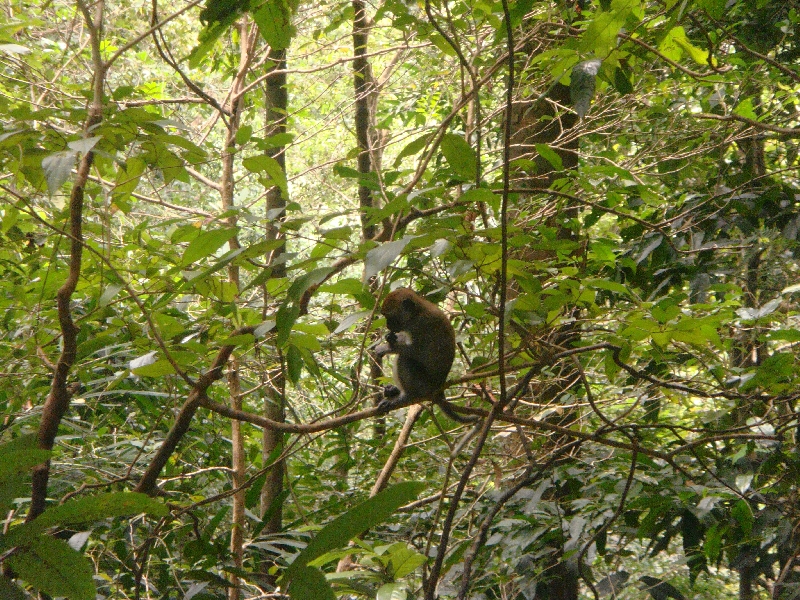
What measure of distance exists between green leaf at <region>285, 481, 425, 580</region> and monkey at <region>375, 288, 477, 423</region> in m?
3.04

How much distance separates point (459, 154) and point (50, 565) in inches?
60.5

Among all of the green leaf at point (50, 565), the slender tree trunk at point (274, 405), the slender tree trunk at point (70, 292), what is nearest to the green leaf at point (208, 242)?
the slender tree trunk at point (70, 292)

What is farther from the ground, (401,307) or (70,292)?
(70,292)

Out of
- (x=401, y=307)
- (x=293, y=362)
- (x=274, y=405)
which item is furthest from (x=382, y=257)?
(x=274, y=405)

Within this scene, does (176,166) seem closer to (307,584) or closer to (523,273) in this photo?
(523,273)

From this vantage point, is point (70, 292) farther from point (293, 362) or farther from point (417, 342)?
point (417, 342)

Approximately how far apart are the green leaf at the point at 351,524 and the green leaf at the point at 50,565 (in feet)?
0.98

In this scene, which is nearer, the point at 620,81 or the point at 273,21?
the point at 273,21

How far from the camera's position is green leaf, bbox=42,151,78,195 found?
1.46 m

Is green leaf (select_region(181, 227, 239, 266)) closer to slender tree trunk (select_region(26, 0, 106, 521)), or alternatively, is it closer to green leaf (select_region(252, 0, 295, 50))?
slender tree trunk (select_region(26, 0, 106, 521))

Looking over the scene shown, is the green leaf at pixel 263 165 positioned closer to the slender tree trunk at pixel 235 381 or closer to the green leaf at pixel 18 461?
the slender tree trunk at pixel 235 381

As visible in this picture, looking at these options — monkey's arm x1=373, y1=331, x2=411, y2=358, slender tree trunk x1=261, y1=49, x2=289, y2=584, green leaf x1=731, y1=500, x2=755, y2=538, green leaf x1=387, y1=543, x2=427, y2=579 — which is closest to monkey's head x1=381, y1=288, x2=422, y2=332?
monkey's arm x1=373, y1=331, x2=411, y2=358

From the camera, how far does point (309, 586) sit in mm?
821

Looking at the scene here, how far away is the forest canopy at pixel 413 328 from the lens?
186cm
